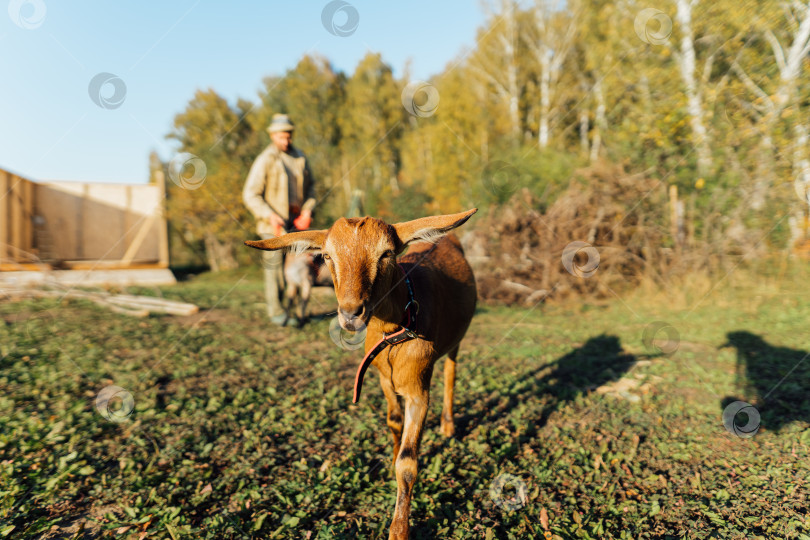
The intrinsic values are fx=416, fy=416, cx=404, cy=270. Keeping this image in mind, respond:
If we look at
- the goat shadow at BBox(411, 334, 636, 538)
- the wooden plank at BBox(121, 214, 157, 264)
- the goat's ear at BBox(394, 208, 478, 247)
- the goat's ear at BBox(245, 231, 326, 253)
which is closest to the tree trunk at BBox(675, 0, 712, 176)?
the goat shadow at BBox(411, 334, 636, 538)

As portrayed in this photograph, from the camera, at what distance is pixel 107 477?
13.0 ft

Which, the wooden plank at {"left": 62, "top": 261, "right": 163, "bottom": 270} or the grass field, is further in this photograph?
the wooden plank at {"left": 62, "top": 261, "right": 163, "bottom": 270}

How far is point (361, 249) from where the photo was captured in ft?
9.02

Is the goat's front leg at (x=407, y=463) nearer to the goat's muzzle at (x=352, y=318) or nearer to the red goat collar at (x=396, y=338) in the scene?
the red goat collar at (x=396, y=338)

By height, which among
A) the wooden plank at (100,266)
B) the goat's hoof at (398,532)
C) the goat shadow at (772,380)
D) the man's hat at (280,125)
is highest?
the man's hat at (280,125)

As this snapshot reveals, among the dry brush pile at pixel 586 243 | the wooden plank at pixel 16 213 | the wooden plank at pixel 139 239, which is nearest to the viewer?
the dry brush pile at pixel 586 243

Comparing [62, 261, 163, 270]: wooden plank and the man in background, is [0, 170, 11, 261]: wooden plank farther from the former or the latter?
the man in background

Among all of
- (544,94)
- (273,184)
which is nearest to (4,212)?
(273,184)

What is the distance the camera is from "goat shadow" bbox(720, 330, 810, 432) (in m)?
4.95

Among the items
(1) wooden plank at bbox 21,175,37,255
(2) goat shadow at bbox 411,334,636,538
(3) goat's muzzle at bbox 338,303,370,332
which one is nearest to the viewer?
(3) goat's muzzle at bbox 338,303,370,332

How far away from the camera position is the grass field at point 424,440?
3436 millimetres

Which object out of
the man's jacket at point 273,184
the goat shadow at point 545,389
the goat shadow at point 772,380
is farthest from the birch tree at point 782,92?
the man's jacket at point 273,184

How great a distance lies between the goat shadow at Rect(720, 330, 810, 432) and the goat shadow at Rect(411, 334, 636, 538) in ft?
5.11

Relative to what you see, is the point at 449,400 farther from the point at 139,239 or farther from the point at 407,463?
the point at 139,239
